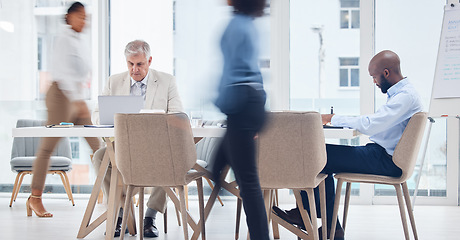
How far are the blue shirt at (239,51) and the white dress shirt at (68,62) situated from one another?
218cm

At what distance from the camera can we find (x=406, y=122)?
2.95 metres

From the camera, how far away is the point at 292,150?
2527mm

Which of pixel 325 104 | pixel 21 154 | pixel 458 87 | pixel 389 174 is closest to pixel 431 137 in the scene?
pixel 458 87

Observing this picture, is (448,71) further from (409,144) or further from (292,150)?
(292,150)

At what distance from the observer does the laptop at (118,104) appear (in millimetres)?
2963

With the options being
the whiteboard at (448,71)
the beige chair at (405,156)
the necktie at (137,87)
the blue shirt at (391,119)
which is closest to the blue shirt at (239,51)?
the blue shirt at (391,119)

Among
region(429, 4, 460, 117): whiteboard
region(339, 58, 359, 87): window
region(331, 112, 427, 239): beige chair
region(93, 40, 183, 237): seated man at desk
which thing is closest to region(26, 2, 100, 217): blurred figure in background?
region(93, 40, 183, 237): seated man at desk

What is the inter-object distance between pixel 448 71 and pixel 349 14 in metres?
1.10

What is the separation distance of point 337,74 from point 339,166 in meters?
2.23

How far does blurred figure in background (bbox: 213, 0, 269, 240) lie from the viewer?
201 centimetres

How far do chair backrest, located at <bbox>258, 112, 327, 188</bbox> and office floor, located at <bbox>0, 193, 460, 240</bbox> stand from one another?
82cm

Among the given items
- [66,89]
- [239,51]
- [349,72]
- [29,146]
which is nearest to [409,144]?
[239,51]

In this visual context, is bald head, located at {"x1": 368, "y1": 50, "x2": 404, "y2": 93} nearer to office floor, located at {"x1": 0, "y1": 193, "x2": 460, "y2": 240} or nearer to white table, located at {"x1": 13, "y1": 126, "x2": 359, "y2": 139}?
white table, located at {"x1": 13, "y1": 126, "x2": 359, "y2": 139}

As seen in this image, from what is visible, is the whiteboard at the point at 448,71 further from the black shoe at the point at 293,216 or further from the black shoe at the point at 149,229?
the black shoe at the point at 149,229
